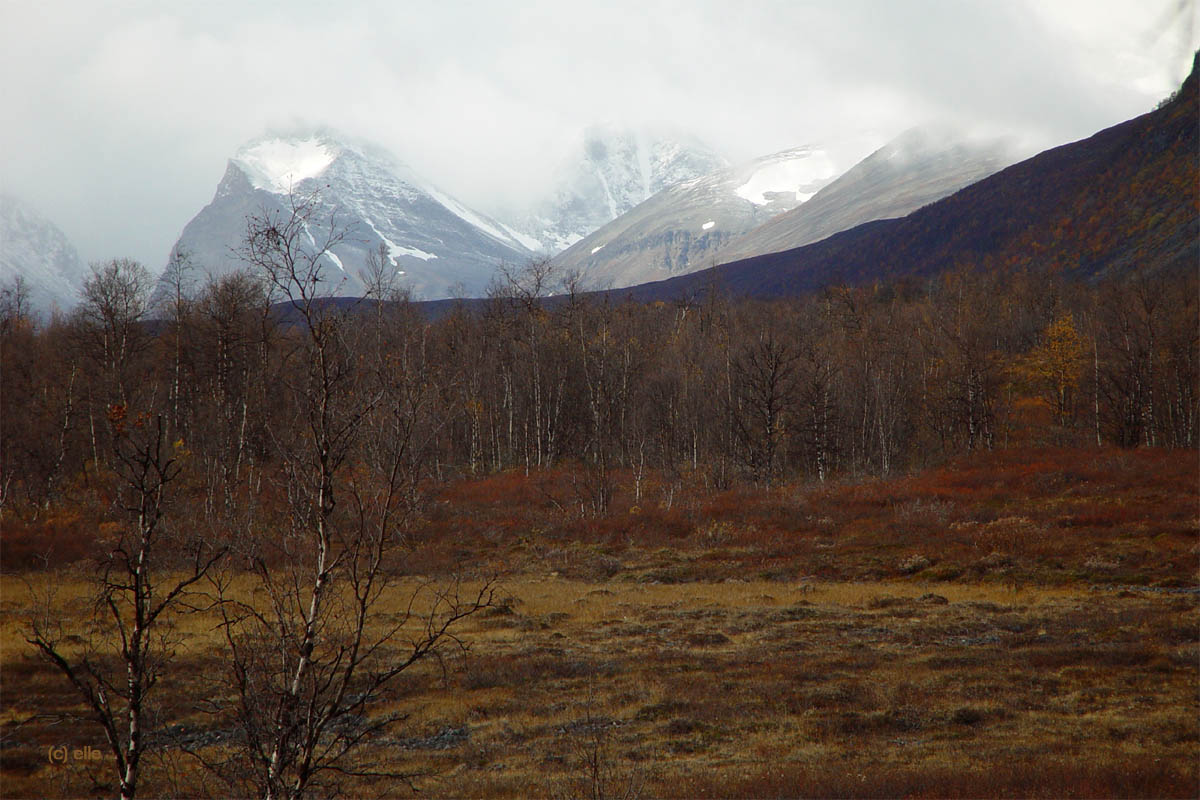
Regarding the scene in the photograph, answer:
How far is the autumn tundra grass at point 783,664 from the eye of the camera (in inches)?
427

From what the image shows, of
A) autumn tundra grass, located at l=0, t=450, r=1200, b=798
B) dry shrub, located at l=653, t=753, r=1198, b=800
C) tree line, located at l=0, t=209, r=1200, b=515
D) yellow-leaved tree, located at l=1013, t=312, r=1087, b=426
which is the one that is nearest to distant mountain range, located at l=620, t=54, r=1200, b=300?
yellow-leaved tree, located at l=1013, t=312, r=1087, b=426

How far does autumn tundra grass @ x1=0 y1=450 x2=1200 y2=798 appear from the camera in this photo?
10852 mm

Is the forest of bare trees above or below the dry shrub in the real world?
above

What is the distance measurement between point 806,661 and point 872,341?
2453 inches

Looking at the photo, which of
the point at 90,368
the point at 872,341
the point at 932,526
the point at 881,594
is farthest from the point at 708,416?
the point at 90,368

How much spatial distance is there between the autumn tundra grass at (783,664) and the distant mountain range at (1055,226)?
7016 cm

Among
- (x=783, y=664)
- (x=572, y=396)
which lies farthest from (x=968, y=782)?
(x=572, y=396)

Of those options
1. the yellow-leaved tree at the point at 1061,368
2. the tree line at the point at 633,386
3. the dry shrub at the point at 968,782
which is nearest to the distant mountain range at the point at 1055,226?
the yellow-leaved tree at the point at 1061,368

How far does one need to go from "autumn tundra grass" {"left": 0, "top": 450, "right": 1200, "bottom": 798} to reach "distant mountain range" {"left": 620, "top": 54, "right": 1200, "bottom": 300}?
70159 mm

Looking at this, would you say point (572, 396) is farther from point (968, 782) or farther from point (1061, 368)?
point (968, 782)

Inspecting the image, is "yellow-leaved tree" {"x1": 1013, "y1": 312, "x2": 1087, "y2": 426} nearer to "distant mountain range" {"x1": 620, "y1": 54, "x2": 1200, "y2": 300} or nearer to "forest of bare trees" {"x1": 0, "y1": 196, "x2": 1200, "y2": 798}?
"forest of bare trees" {"x1": 0, "y1": 196, "x2": 1200, "y2": 798}

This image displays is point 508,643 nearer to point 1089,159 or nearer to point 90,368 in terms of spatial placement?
point 90,368

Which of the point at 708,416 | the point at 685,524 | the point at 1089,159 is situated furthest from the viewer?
the point at 1089,159

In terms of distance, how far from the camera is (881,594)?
24.1 meters
